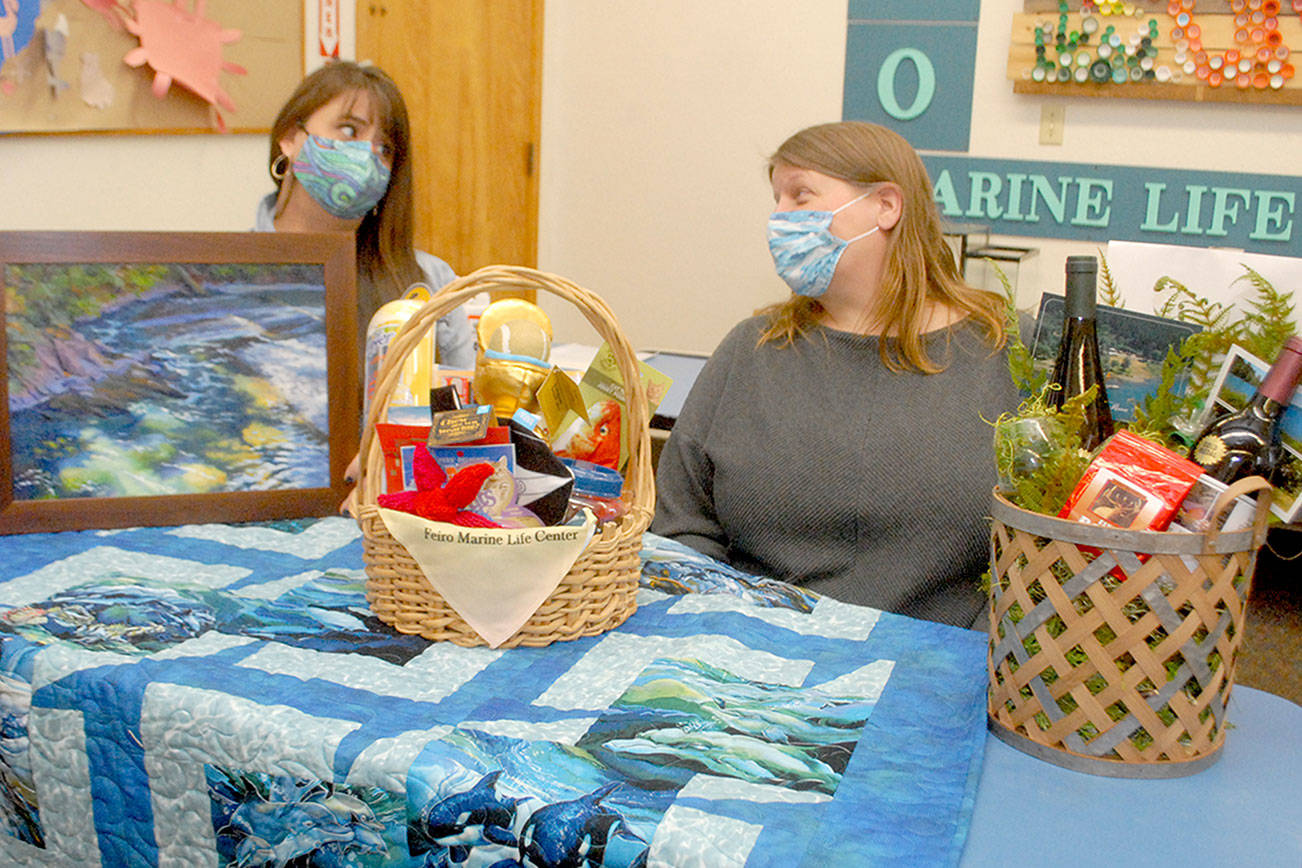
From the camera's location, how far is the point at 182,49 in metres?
2.66

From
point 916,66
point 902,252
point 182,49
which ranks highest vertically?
point 916,66

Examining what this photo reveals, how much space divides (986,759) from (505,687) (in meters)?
0.39

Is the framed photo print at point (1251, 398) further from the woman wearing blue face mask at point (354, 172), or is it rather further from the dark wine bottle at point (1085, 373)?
the woman wearing blue face mask at point (354, 172)

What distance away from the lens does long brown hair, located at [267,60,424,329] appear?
1.87 m

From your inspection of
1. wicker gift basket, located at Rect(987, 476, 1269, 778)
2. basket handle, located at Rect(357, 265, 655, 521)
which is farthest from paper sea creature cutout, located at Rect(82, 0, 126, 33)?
wicker gift basket, located at Rect(987, 476, 1269, 778)

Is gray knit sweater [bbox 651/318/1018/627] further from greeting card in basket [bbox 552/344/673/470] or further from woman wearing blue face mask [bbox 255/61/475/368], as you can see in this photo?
woman wearing blue face mask [bbox 255/61/475/368]

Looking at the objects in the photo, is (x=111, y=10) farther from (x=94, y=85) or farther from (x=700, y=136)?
(x=700, y=136)

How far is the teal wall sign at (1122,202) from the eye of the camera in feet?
12.3

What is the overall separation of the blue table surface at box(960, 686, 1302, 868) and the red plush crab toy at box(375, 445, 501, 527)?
48 cm

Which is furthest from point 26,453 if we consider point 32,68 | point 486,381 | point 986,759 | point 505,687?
point 32,68

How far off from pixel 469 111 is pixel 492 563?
10.6ft

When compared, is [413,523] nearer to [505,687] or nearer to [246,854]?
[505,687]

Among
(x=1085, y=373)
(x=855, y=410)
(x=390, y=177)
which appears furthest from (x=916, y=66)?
(x=1085, y=373)

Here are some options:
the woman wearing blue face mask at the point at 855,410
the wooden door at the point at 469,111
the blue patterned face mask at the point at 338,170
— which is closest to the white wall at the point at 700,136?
the wooden door at the point at 469,111
